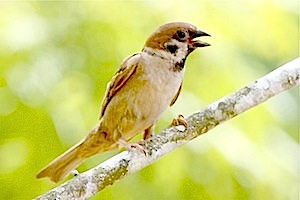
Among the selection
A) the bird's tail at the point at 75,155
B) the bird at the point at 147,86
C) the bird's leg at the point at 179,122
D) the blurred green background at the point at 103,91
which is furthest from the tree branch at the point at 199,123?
the blurred green background at the point at 103,91

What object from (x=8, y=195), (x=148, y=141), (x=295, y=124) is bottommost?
(x=295, y=124)

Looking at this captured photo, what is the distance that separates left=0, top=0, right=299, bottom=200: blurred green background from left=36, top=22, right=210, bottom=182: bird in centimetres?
35

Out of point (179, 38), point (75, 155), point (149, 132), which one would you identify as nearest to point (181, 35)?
point (179, 38)

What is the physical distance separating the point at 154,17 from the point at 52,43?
32 cm

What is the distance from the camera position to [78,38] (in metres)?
2.57

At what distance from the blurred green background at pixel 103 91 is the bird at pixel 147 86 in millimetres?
352

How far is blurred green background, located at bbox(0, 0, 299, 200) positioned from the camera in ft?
8.29

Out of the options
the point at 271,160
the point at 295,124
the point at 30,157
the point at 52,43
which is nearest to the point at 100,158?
the point at 30,157

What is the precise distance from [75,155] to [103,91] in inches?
13.2

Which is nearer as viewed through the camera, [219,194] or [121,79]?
[121,79]

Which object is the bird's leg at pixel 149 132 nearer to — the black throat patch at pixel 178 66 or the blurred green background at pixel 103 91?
the black throat patch at pixel 178 66

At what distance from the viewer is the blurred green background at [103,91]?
2.53m

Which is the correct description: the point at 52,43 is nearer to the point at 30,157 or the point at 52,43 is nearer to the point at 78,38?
the point at 78,38

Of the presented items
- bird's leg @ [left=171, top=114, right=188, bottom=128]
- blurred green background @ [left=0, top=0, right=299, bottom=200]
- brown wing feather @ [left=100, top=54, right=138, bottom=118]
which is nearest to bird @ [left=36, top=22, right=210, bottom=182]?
brown wing feather @ [left=100, top=54, right=138, bottom=118]
